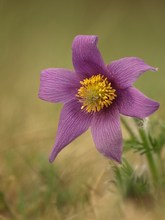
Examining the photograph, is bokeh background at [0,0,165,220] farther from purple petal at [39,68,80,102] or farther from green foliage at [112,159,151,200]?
purple petal at [39,68,80,102]

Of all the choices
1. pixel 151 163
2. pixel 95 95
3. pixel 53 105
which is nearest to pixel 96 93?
pixel 95 95

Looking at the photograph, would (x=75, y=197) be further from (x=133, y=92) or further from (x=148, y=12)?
(x=148, y=12)

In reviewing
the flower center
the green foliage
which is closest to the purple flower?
the flower center

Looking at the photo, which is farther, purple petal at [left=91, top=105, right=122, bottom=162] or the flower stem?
the flower stem

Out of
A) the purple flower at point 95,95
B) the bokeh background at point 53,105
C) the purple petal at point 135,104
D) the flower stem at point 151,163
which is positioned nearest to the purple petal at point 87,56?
the purple flower at point 95,95

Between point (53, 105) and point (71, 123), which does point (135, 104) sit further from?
point (53, 105)

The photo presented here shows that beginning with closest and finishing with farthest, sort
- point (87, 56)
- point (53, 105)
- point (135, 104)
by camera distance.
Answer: point (135, 104)
point (87, 56)
point (53, 105)

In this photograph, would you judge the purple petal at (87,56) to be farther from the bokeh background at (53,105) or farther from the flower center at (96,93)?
the bokeh background at (53,105)

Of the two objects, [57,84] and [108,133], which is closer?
[108,133]
